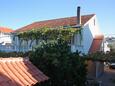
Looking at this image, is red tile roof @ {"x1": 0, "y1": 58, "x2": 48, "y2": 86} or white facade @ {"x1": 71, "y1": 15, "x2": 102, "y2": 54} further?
white facade @ {"x1": 71, "y1": 15, "x2": 102, "y2": 54}

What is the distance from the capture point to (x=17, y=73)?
10.1 m

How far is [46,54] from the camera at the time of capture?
1309 centimetres

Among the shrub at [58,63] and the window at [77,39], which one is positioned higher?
the window at [77,39]

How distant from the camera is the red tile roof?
9.19m

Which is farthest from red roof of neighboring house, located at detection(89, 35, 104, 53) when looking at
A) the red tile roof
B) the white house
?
the red tile roof

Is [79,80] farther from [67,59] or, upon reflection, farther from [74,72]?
[67,59]

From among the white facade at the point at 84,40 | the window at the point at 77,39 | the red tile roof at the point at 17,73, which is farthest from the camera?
the white facade at the point at 84,40

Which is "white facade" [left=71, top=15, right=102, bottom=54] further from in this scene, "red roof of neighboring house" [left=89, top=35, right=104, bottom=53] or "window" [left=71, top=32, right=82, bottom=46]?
"red roof of neighboring house" [left=89, top=35, right=104, bottom=53]

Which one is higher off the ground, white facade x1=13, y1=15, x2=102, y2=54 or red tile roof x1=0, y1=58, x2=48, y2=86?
white facade x1=13, y1=15, x2=102, y2=54

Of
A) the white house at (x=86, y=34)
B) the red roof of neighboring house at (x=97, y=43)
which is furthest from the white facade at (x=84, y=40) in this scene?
the red roof of neighboring house at (x=97, y=43)

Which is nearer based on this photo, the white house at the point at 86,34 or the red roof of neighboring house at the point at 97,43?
the white house at the point at 86,34

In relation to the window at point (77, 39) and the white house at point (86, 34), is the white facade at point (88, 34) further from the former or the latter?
the window at point (77, 39)

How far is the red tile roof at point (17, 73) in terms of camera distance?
30.2 feet

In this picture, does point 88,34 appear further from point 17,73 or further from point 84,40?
point 17,73
